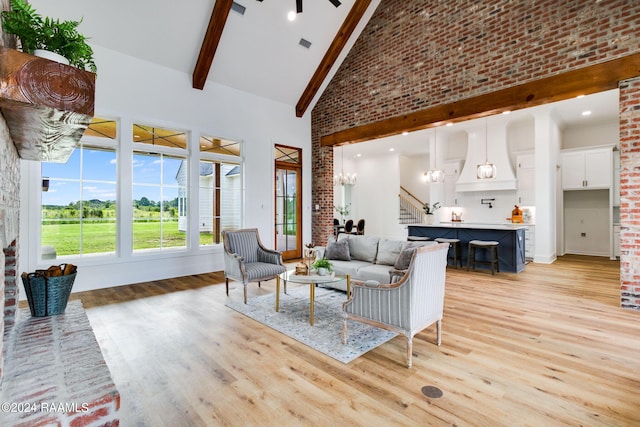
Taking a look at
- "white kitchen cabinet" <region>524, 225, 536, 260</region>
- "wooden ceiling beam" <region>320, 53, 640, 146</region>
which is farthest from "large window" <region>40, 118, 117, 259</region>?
"white kitchen cabinet" <region>524, 225, 536, 260</region>

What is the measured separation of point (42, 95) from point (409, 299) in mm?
2523

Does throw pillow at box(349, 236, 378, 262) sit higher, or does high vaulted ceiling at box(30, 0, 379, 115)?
high vaulted ceiling at box(30, 0, 379, 115)

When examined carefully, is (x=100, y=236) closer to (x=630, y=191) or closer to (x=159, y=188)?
(x=159, y=188)

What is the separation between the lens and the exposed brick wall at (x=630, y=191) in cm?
380

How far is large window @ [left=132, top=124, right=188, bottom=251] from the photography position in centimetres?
541

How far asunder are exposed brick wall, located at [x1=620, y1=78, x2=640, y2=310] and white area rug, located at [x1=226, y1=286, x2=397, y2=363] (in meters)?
3.19

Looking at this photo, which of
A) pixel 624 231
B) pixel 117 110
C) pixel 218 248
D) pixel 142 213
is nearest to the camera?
pixel 624 231

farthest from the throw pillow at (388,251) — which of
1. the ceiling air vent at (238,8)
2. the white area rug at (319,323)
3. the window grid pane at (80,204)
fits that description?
the ceiling air vent at (238,8)

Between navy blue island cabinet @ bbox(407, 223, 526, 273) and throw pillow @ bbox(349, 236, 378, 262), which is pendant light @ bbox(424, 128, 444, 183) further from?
throw pillow @ bbox(349, 236, 378, 262)

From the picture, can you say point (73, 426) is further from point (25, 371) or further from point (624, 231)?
point (624, 231)

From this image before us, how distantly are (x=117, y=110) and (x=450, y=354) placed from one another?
573 cm

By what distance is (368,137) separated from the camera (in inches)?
268

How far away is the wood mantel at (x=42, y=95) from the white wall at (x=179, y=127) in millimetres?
3753

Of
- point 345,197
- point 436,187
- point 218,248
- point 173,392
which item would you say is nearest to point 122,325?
point 173,392
